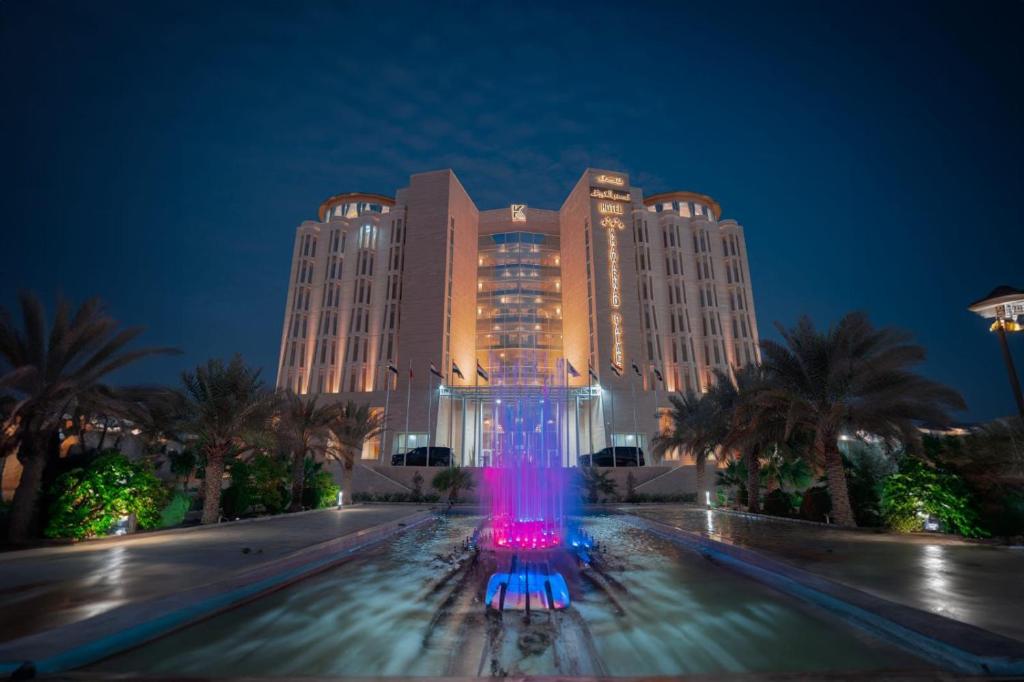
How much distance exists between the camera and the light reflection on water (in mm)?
4672

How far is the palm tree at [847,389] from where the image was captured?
14516 millimetres

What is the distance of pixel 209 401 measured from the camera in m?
16.4

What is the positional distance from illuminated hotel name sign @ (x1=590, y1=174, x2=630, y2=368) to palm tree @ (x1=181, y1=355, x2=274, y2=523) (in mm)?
37434

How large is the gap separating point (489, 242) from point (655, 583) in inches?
2264

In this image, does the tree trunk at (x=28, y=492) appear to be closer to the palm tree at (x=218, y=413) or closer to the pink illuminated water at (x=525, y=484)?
the palm tree at (x=218, y=413)

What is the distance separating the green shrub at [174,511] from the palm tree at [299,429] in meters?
5.17

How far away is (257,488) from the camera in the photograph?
19.4 metres

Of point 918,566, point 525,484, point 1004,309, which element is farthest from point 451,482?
point 1004,309

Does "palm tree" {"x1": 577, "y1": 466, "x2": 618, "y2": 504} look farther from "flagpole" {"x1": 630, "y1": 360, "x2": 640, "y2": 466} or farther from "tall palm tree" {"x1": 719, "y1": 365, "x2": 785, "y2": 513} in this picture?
"flagpole" {"x1": 630, "y1": 360, "x2": 640, "y2": 466}

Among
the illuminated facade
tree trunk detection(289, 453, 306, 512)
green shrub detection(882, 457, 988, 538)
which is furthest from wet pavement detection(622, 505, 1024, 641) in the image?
the illuminated facade

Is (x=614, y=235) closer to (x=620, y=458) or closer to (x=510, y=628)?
(x=620, y=458)

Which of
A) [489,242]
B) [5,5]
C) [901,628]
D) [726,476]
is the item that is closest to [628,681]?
[901,628]

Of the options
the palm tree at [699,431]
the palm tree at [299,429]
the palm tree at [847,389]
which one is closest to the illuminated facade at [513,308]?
the palm tree at [699,431]

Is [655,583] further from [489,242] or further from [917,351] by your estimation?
[489,242]
